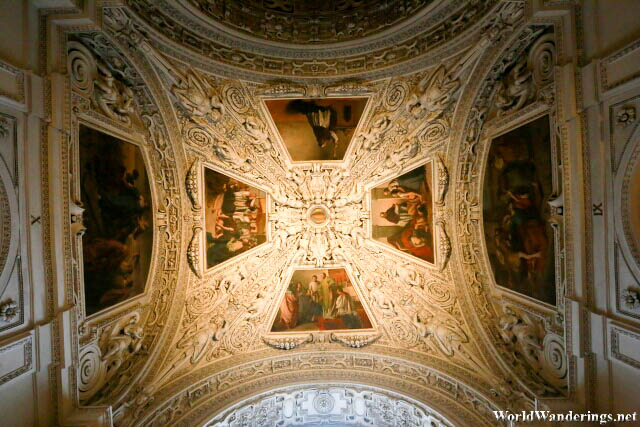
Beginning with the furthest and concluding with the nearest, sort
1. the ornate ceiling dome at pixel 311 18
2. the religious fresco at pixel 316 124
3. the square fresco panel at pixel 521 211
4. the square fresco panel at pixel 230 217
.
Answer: the square fresco panel at pixel 230 217 → the religious fresco at pixel 316 124 → the ornate ceiling dome at pixel 311 18 → the square fresco panel at pixel 521 211

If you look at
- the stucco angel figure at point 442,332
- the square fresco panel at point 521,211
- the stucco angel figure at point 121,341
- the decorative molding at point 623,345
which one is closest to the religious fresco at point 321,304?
the stucco angel figure at point 442,332

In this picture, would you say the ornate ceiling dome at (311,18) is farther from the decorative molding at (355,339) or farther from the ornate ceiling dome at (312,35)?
the decorative molding at (355,339)

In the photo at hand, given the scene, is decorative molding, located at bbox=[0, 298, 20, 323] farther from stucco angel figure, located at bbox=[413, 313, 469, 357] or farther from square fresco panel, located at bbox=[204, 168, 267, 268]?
stucco angel figure, located at bbox=[413, 313, 469, 357]

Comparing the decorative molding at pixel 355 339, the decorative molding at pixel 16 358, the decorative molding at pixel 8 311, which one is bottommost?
the decorative molding at pixel 355 339

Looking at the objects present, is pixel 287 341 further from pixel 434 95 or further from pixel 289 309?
pixel 434 95

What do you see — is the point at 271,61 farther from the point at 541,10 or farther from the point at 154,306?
the point at 154,306

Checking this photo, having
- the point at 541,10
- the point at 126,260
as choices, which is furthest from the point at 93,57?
the point at 541,10

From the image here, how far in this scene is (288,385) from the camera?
9844 mm

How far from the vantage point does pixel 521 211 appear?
7594 mm

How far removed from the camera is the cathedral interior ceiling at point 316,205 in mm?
7117

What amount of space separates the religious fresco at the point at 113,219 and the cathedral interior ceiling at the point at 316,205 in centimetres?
4

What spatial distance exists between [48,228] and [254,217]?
489 cm
